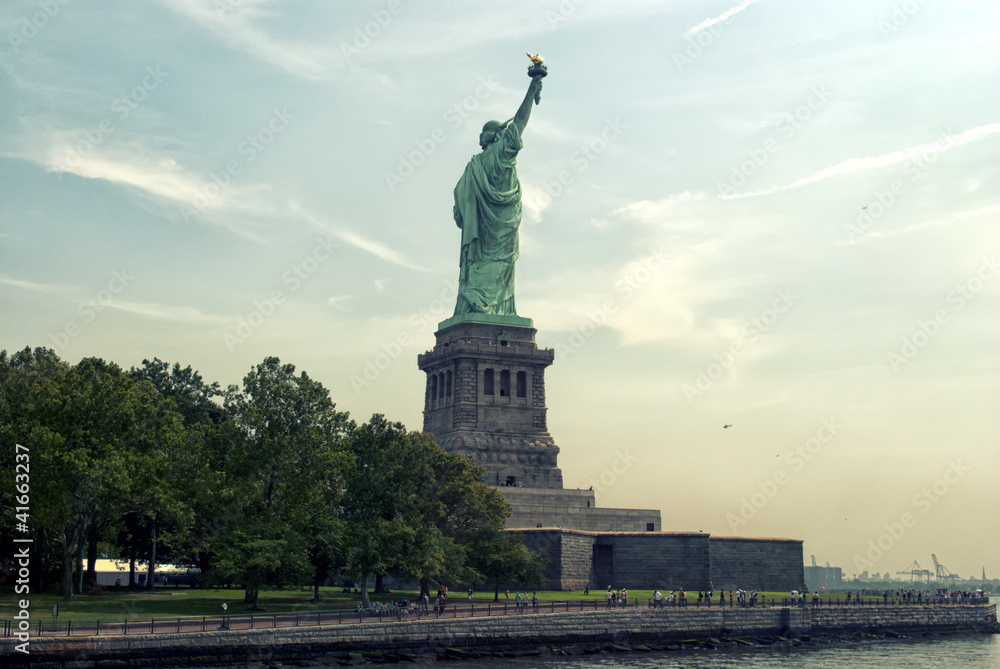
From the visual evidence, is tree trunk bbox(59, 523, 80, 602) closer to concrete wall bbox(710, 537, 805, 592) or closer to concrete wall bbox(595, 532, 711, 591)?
concrete wall bbox(595, 532, 711, 591)

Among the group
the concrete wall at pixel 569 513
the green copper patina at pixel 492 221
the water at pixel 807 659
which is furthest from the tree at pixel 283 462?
the green copper patina at pixel 492 221

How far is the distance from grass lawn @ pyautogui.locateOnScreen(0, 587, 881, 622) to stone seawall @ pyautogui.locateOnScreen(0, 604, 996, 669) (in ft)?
9.68

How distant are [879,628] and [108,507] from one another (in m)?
49.3

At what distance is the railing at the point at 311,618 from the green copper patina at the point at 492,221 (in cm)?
3524

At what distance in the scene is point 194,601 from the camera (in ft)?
202

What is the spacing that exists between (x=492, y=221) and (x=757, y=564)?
3601 centimetres

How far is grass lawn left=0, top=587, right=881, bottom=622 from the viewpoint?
176 ft

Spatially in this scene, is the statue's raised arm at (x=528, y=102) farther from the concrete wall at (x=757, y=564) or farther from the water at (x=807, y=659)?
the water at (x=807, y=659)

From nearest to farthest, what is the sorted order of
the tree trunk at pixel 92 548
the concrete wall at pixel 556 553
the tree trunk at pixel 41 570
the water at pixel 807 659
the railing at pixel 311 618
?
Result: the railing at pixel 311 618 < the water at pixel 807 659 < the tree trunk at pixel 41 570 < the tree trunk at pixel 92 548 < the concrete wall at pixel 556 553

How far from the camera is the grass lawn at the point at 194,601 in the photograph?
53656 millimetres

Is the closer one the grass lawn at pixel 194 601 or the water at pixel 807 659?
the grass lawn at pixel 194 601

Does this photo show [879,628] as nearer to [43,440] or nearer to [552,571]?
[552,571]

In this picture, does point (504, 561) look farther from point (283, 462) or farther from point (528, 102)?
point (528, 102)

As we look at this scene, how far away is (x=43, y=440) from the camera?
56469 mm
